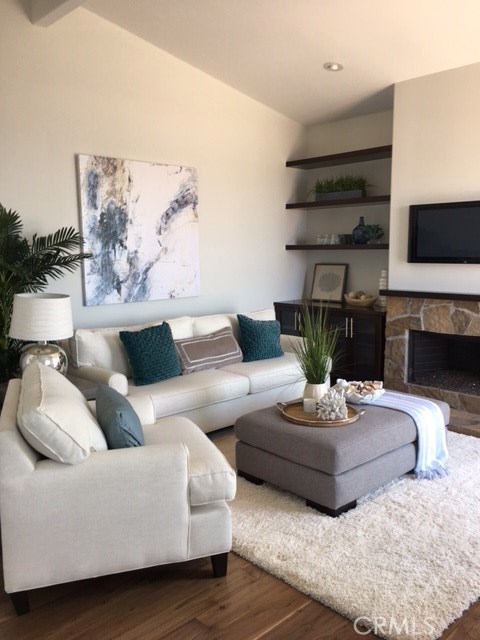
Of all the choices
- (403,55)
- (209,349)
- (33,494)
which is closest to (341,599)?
(33,494)

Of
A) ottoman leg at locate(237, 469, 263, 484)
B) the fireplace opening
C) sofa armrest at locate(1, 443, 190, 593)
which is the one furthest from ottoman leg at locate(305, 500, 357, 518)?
the fireplace opening

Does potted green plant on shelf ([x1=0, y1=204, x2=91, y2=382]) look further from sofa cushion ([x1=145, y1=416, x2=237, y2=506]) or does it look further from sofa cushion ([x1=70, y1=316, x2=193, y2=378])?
sofa cushion ([x1=145, y1=416, x2=237, y2=506])

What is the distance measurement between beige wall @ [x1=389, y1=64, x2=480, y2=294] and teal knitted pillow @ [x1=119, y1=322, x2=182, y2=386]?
2.25 metres

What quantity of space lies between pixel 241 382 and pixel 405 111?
2770 mm

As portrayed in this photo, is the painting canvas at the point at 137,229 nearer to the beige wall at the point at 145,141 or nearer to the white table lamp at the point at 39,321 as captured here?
the beige wall at the point at 145,141

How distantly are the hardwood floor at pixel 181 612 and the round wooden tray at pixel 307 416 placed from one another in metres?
0.90

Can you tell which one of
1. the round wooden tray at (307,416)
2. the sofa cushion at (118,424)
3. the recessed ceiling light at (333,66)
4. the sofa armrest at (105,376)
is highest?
the recessed ceiling light at (333,66)

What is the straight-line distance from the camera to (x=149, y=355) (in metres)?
3.95

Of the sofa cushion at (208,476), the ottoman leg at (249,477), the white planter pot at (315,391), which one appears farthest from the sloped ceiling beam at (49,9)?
the ottoman leg at (249,477)

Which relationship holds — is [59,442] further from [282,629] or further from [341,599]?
[341,599]

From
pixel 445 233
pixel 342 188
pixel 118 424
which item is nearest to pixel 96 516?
pixel 118 424

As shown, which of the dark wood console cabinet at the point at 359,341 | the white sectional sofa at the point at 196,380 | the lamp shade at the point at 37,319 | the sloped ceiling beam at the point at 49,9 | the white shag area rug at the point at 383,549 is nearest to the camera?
the white shag area rug at the point at 383,549

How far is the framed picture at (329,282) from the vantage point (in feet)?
19.7

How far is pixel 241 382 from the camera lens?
4.10 metres
